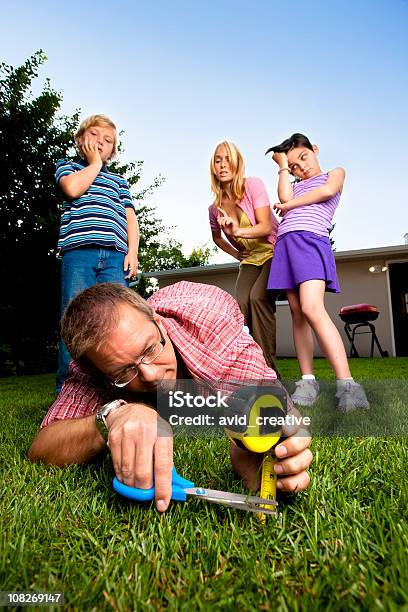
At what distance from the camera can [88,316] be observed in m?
1.45

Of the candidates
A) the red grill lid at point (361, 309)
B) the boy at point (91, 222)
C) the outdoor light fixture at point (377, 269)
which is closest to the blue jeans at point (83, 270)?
the boy at point (91, 222)

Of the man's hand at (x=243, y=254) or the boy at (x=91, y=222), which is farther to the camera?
the man's hand at (x=243, y=254)

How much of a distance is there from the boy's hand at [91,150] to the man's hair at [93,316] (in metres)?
1.60

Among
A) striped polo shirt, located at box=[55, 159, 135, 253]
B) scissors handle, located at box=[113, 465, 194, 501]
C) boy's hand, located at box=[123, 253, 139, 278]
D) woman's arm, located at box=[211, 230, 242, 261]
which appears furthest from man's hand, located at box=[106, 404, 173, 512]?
woman's arm, located at box=[211, 230, 242, 261]

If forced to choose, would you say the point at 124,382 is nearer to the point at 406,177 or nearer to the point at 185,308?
the point at 185,308

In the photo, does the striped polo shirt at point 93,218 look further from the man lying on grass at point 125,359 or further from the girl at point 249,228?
the man lying on grass at point 125,359

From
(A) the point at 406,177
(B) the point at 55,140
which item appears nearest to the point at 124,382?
(B) the point at 55,140

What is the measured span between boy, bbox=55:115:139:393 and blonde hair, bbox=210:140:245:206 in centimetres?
68

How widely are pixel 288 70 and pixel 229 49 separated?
4.49 ft

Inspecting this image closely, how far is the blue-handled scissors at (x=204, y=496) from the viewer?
89 centimetres

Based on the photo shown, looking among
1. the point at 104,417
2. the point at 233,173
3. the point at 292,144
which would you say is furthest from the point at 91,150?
the point at 104,417

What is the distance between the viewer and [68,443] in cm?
141

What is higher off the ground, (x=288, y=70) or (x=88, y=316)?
(x=288, y=70)

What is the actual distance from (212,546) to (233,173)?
2.52 metres
